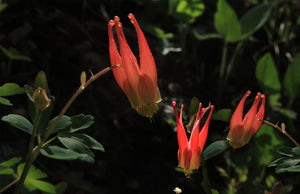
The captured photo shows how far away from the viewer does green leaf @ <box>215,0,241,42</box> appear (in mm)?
2465

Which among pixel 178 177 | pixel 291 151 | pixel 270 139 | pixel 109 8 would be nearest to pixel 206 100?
pixel 178 177

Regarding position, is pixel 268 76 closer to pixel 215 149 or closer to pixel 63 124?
pixel 215 149

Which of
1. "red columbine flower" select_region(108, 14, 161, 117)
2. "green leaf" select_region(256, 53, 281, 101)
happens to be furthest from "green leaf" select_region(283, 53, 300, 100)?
"red columbine flower" select_region(108, 14, 161, 117)

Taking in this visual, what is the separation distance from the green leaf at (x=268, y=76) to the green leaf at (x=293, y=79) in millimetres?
71

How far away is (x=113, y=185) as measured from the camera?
7.80ft

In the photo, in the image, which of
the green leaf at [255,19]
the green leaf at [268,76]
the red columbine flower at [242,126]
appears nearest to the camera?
the red columbine flower at [242,126]

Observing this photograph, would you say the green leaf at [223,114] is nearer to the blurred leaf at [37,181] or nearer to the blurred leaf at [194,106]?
the blurred leaf at [194,106]

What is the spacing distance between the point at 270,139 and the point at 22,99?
4.87 ft

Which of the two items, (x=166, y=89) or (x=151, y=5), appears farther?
(x=151, y=5)

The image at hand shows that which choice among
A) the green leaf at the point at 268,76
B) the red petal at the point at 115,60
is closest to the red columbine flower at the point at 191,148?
the red petal at the point at 115,60

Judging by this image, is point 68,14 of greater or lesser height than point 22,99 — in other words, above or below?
above

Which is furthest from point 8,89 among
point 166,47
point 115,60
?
point 166,47

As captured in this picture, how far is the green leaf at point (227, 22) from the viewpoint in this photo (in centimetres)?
247

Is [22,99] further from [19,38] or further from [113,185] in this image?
[113,185]
